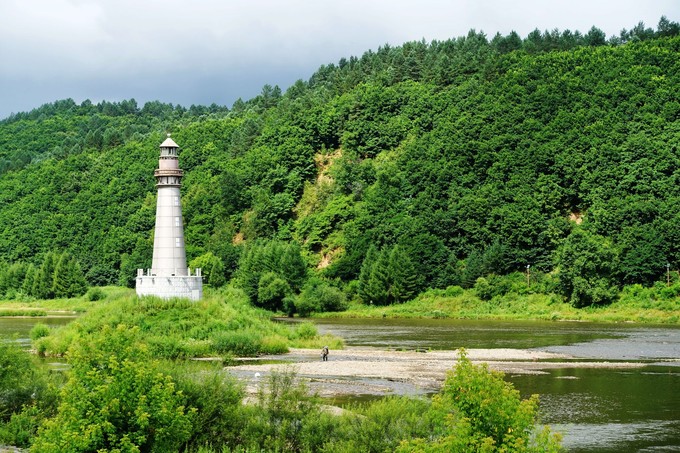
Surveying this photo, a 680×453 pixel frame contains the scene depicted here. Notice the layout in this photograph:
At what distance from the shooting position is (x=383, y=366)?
5438 cm

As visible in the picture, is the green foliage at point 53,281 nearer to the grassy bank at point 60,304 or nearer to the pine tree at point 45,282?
the pine tree at point 45,282

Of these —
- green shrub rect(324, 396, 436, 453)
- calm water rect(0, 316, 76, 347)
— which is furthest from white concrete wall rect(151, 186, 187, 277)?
green shrub rect(324, 396, 436, 453)

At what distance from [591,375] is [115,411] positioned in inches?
1319

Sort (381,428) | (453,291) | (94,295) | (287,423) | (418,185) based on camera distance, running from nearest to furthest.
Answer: (381,428), (287,423), (453,291), (94,295), (418,185)

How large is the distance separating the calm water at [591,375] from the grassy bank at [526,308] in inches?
248

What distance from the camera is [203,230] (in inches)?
5955

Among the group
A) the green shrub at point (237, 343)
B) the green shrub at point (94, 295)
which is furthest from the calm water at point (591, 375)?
the green shrub at point (94, 295)

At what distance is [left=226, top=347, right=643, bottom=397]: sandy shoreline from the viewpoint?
45.8 metres

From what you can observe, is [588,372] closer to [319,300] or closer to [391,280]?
[391,280]

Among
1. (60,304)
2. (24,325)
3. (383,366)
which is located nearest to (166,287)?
(383,366)

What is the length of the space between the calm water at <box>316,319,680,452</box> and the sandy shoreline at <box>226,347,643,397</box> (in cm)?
269

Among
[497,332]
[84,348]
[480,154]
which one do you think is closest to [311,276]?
[480,154]

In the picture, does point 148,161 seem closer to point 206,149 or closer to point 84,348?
point 206,149

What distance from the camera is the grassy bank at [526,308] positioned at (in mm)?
95312
